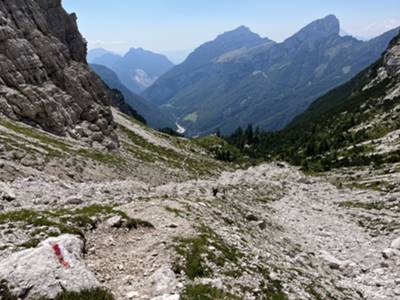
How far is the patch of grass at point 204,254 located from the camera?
815 inches

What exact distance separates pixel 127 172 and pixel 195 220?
3578 cm

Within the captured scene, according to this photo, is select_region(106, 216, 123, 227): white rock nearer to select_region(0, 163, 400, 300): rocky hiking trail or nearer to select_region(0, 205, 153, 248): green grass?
select_region(0, 163, 400, 300): rocky hiking trail

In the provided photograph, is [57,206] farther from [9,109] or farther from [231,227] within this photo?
[9,109]

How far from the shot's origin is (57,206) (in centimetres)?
3061

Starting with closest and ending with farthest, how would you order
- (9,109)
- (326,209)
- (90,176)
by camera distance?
(90,176) → (326,209) → (9,109)

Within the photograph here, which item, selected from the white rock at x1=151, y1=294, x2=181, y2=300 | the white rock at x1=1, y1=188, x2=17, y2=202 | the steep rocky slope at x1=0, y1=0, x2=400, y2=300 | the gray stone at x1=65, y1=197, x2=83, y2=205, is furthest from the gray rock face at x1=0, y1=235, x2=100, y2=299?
the white rock at x1=1, y1=188, x2=17, y2=202

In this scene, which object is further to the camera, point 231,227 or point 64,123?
point 64,123

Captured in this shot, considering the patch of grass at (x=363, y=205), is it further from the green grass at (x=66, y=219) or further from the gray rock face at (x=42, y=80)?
the gray rock face at (x=42, y=80)

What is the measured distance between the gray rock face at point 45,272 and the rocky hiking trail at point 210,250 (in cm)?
16

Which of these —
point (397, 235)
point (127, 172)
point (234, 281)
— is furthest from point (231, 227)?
point (127, 172)

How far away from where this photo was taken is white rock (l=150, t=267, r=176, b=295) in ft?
61.8

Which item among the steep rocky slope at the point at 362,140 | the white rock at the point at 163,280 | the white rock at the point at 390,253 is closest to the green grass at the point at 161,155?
the steep rocky slope at the point at 362,140

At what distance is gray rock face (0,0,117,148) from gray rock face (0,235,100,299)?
53628 millimetres

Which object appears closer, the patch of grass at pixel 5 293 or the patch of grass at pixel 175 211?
the patch of grass at pixel 5 293
